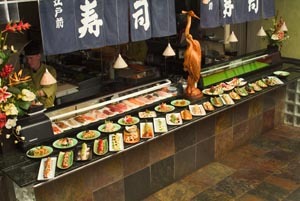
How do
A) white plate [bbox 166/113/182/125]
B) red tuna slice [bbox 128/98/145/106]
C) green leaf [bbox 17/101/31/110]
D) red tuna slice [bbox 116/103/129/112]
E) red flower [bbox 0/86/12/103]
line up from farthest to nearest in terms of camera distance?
red tuna slice [bbox 128/98/145/106], red tuna slice [bbox 116/103/129/112], white plate [bbox 166/113/182/125], green leaf [bbox 17/101/31/110], red flower [bbox 0/86/12/103]

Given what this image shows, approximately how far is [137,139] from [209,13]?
9.55ft

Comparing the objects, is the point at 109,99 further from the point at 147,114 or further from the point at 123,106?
the point at 147,114

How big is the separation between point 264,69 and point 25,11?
629 cm

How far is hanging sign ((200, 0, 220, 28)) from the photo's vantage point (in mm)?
6492

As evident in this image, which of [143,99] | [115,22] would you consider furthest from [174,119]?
[115,22]

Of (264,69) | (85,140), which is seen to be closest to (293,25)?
(264,69)

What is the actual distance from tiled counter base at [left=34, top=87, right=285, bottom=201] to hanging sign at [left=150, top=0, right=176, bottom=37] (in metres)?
1.76

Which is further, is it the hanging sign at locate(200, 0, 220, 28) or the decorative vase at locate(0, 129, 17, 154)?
the hanging sign at locate(200, 0, 220, 28)

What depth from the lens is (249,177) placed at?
21.8 ft

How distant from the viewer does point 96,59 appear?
903 centimetres

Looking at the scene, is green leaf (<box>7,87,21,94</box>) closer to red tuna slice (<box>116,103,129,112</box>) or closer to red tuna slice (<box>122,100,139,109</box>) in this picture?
red tuna slice (<box>116,103,129,112</box>)

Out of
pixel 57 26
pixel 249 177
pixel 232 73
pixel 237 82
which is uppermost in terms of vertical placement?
pixel 57 26

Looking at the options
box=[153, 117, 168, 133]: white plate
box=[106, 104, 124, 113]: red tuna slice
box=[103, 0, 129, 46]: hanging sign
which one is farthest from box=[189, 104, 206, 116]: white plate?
box=[103, 0, 129, 46]: hanging sign

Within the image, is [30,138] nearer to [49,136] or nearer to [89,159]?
[49,136]
